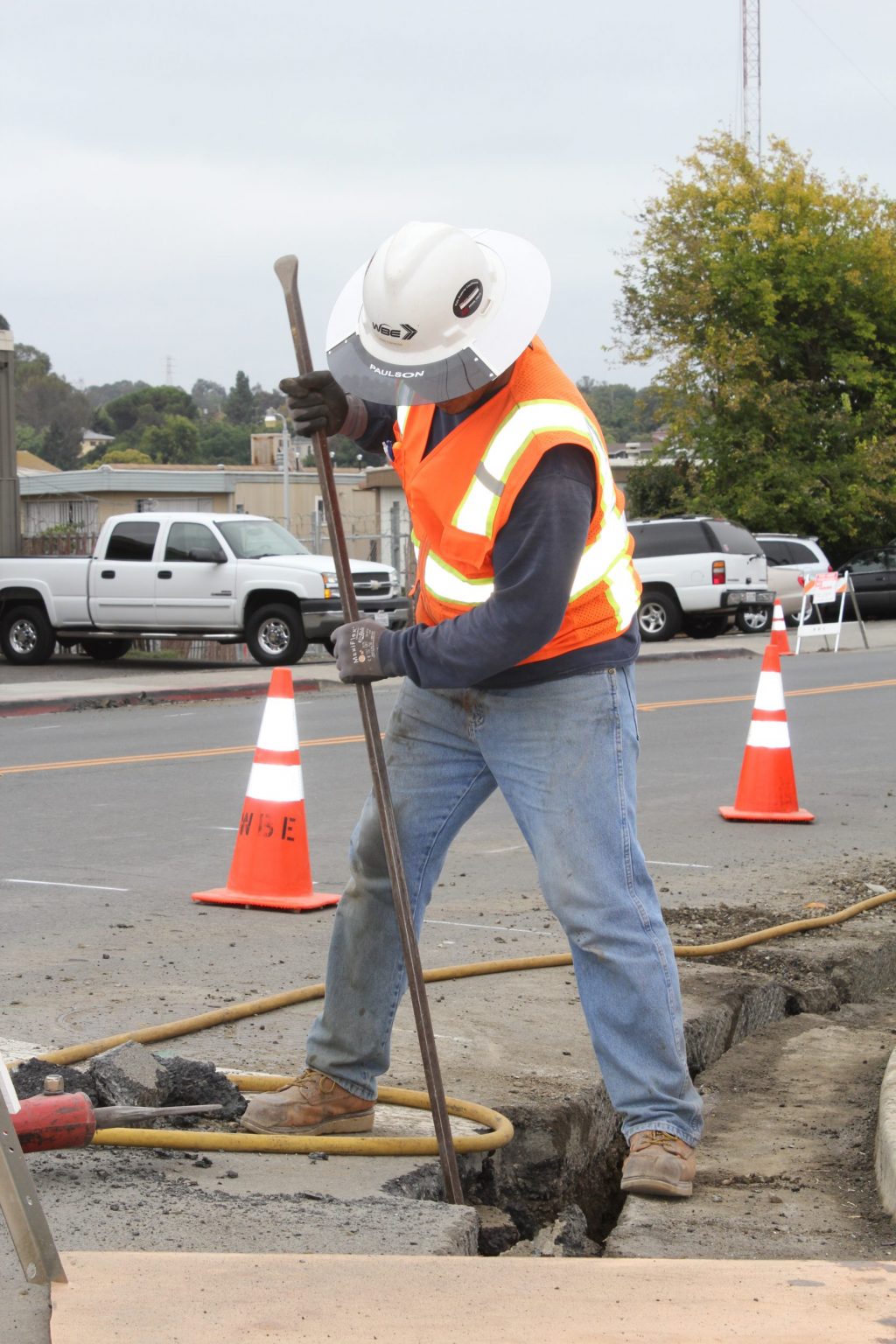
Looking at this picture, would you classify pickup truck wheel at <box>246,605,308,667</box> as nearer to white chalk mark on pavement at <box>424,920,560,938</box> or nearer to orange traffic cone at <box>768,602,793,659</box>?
orange traffic cone at <box>768,602,793,659</box>

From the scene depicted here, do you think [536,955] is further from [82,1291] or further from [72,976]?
[82,1291]

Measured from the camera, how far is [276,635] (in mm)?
20453

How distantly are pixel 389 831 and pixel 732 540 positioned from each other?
2298cm

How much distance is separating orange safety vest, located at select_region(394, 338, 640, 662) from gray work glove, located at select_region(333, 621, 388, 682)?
161mm

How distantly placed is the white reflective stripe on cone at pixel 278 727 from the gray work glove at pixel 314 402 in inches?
116

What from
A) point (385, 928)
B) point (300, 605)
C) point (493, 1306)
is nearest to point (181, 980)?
point (385, 928)

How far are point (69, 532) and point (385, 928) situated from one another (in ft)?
83.3

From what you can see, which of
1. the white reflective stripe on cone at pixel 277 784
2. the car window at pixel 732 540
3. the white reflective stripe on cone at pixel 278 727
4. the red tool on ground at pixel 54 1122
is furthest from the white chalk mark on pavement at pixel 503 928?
the car window at pixel 732 540

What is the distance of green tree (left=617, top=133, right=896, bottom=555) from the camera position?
119 feet

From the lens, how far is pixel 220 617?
2047cm

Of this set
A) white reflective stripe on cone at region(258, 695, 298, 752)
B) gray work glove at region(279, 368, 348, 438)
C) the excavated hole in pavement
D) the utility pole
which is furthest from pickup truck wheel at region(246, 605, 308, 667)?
gray work glove at region(279, 368, 348, 438)

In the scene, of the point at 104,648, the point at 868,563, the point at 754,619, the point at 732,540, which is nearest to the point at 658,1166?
the point at 104,648

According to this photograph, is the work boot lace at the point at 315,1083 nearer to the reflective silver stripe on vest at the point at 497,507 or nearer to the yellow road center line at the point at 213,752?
the reflective silver stripe on vest at the point at 497,507

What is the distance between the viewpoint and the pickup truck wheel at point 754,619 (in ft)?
88.3
